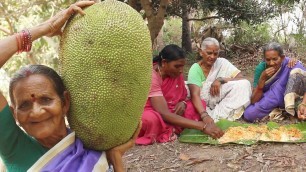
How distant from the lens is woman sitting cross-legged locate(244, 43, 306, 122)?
392cm

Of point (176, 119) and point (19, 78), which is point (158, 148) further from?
point (19, 78)

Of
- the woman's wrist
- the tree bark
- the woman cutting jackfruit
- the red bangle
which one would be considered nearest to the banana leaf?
the tree bark

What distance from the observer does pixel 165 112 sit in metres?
3.65

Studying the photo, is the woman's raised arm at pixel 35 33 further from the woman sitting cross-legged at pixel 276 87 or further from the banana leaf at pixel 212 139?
the woman sitting cross-legged at pixel 276 87

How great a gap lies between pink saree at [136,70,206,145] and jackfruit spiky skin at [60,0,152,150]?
224 cm

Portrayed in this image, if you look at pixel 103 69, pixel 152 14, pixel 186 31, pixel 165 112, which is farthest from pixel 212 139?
pixel 186 31

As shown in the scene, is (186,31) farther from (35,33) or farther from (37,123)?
(37,123)

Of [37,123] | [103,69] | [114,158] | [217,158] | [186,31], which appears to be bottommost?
[217,158]

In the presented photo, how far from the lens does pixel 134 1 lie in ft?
17.8

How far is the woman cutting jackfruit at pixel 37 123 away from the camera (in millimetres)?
1195

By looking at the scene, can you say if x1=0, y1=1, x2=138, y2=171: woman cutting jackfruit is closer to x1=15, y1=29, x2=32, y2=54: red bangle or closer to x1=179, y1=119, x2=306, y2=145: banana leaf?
x1=15, y1=29, x2=32, y2=54: red bangle

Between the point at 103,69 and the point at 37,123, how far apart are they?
0.26 metres

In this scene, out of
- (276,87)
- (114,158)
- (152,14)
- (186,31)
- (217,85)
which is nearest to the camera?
(114,158)

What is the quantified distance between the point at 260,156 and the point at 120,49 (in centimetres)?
218
